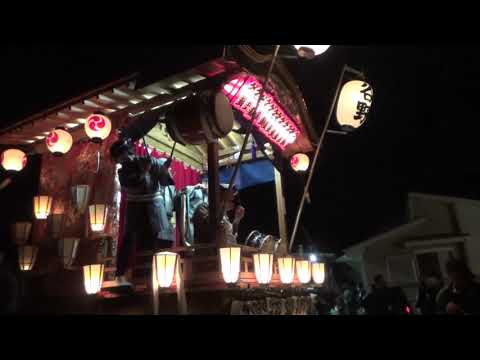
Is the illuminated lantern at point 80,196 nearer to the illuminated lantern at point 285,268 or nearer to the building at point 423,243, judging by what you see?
the illuminated lantern at point 285,268

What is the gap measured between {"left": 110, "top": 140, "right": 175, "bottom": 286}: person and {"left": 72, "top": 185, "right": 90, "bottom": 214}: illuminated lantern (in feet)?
4.09

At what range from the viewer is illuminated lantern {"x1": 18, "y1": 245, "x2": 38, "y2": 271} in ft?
32.6

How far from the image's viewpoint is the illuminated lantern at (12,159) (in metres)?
11.0

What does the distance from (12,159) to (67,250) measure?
3852 millimetres

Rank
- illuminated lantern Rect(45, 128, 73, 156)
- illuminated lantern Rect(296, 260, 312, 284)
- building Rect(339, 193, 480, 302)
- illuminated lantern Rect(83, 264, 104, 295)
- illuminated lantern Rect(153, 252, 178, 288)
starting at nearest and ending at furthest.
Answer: illuminated lantern Rect(153, 252, 178, 288) < illuminated lantern Rect(83, 264, 104, 295) < illuminated lantern Rect(45, 128, 73, 156) < illuminated lantern Rect(296, 260, 312, 284) < building Rect(339, 193, 480, 302)

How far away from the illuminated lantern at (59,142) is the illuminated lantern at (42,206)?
54.1 inches

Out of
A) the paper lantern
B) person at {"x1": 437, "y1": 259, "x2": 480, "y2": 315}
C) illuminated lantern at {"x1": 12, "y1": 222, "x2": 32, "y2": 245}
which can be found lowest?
person at {"x1": 437, "y1": 259, "x2": 480, "y2": 315}

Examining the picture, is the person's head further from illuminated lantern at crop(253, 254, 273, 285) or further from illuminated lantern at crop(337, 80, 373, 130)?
illuminated lantern at crop(337, 80, 373, 130)

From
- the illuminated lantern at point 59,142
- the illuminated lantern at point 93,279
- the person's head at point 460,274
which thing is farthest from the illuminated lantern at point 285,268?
the illuminated lantern at point 59,142

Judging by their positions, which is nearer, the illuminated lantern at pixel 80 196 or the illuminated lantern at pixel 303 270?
the illuminated lantern at pixel 80 196

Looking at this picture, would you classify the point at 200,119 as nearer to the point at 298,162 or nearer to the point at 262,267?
the point at 262,267

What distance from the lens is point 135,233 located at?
8633mm

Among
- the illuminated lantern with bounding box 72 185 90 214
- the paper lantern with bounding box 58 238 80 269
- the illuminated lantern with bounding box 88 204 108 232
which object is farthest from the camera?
the illuminated lantern with bounding box 72 185 90 214

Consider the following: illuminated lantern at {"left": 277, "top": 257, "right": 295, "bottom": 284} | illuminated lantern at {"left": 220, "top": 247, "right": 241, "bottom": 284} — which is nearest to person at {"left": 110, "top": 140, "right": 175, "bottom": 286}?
illuminated lantern at {"left": 220, "top": 247, "right": 241, "bottom": 284}
